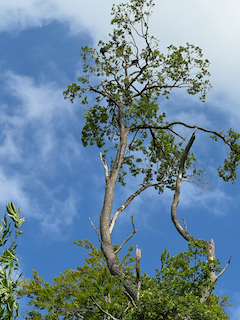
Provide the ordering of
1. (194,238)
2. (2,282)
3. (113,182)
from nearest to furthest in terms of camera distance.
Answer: (2,282) → (194,238) → (113,182)

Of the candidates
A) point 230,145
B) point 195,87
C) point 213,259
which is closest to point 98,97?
point 195,87

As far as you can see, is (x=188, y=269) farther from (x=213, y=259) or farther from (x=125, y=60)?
(x=125, y=60)

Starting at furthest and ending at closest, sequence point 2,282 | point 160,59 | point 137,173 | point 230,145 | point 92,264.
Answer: point 92,264 → point 137,173 → point 160,59 → point 230,145 → point 2,282

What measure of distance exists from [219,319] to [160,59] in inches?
445

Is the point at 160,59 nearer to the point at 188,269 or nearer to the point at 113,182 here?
the point at 113,182

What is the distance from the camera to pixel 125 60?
50.6ft

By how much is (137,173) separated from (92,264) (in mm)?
5660

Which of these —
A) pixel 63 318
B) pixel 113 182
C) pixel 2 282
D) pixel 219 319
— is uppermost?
pixel 113 182

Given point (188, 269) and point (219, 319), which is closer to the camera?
point (219, 319)

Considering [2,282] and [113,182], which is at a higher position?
[113,182]

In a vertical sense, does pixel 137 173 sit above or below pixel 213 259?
above

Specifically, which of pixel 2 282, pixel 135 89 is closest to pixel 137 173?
pixel 135 89

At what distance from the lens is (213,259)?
895cm

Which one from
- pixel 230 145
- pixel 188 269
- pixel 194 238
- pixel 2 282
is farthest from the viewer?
pixel 230 145
